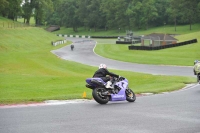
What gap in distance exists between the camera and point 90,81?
15008 mm

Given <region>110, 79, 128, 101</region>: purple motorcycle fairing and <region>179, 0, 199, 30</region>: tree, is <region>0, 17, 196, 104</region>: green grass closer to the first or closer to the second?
<region>110, 79, 128, 101</region>: purple motorcycle fairing

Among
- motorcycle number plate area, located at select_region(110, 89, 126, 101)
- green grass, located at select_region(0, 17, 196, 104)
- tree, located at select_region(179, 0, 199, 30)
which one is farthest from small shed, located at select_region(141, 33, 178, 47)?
motorcycle number plate area, located at select_region(110, 89, 126, 101)

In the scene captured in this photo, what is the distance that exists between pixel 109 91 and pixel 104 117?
3435mm

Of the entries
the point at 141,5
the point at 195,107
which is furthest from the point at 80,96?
the point at 141,5

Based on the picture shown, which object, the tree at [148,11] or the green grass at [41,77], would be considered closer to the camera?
the green grass at [41,77]

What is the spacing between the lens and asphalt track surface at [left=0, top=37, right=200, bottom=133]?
10391mm

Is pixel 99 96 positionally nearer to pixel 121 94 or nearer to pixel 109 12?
pixel 121 94

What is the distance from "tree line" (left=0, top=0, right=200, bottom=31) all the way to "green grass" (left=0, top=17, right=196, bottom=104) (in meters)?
28.9

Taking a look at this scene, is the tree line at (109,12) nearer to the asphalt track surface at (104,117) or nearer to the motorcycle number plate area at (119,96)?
the motorcycle number plate area at (119,96)

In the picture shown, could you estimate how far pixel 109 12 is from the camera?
14962 centimetres

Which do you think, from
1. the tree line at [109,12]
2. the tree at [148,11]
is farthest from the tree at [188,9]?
the tree at [148,11]

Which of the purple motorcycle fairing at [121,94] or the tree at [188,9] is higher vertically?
the tree at [188,9]

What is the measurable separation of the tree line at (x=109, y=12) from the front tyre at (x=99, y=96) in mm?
92193

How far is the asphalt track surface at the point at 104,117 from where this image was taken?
409 inches
